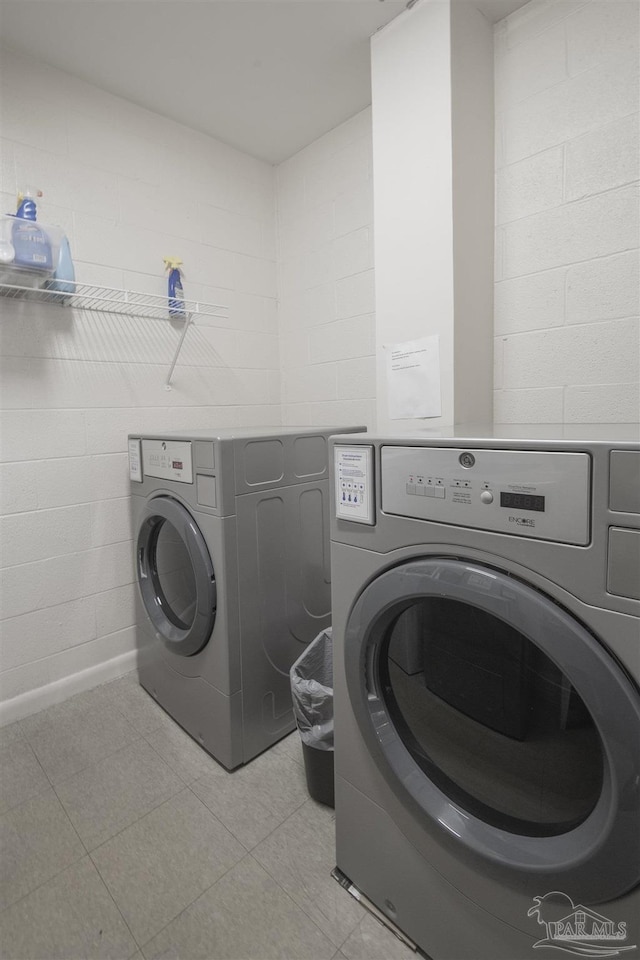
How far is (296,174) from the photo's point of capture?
2.52 m

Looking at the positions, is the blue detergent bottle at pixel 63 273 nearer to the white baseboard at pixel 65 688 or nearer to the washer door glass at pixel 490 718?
the white baseboard at pixel 65 688

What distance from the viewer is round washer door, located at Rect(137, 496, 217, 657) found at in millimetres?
1561

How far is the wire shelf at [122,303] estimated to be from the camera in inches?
70.7

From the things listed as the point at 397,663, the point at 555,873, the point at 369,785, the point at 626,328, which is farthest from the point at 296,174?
the point at 555,873

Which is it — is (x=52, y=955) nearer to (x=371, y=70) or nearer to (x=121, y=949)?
(x=121, y=949)

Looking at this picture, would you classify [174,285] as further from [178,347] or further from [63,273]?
[63,273]

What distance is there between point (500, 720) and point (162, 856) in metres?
1.05

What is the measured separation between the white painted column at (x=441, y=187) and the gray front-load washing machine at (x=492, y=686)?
0.72 meters

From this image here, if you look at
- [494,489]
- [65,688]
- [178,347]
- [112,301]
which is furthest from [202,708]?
[112,301]

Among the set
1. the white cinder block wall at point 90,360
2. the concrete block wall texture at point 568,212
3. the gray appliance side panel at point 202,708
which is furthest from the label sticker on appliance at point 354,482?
the white cinder block wall at point 90,360

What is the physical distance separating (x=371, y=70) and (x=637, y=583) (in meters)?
2.11

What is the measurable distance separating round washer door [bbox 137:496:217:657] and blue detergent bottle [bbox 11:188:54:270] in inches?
35.9

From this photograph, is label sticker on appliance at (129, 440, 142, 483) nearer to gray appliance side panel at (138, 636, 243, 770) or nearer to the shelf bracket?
the shelf bracket

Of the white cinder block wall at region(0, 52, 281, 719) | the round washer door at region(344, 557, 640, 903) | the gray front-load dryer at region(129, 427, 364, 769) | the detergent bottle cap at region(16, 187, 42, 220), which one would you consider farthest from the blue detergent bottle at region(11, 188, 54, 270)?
the round washer door at region(344, 557, 640, 903)
